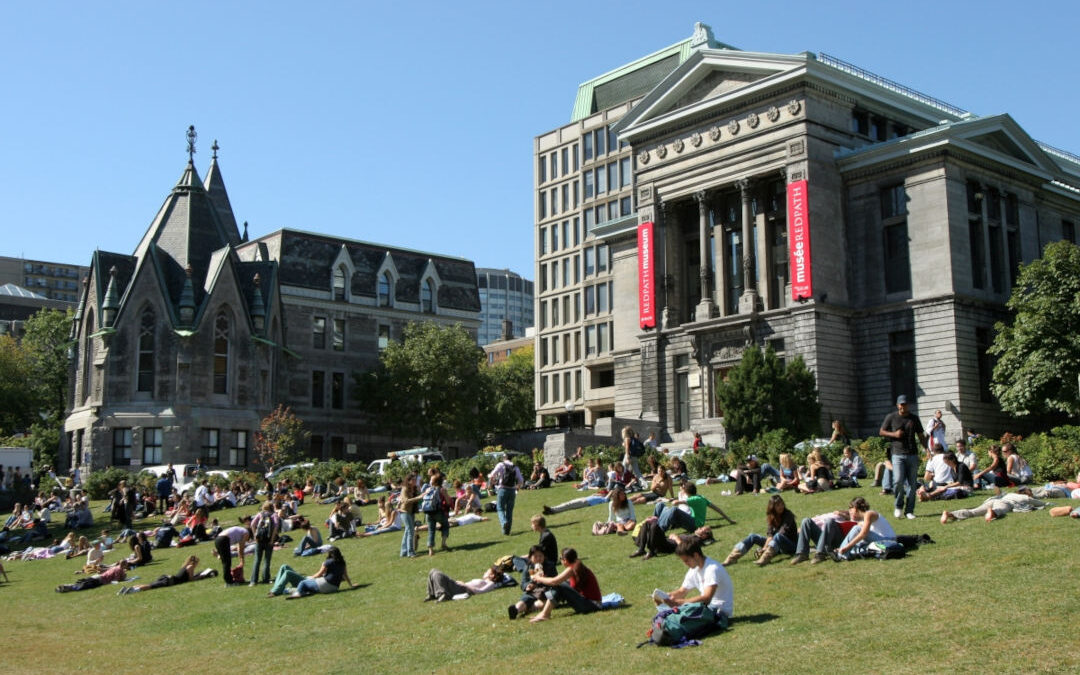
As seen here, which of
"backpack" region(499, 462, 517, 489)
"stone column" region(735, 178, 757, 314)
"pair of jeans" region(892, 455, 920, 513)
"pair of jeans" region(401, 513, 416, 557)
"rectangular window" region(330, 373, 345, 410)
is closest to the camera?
"pair of jeans" region(892, 455, 920, 513)

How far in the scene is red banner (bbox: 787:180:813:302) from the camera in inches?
2194

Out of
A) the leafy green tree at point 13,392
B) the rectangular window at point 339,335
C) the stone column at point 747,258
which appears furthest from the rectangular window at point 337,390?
the stone column at point 747,258

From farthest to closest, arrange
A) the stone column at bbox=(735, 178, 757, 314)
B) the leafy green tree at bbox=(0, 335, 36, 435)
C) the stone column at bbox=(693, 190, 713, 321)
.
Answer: the leafy green tree at bbox=(0, 335, 36, 435) → the stone column at bbox=(693, 190, 713, 321) → the stone column at bbox=(735, 178, 757, 314)

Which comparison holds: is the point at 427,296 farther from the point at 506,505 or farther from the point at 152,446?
the point at 506,505

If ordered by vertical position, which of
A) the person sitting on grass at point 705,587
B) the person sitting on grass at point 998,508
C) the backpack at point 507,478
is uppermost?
the backpack at point 507,478

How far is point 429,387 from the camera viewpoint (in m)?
76.7

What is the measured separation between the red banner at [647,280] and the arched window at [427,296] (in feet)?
90.3

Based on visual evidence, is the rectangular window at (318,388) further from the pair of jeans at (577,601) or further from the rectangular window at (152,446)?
the pair of jeans at (577,601)

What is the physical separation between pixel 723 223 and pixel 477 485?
3089 centimetres

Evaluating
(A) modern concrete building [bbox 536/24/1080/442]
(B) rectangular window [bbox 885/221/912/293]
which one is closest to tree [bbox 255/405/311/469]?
(A) modern concrete building [bbox 536/24/1080/442]

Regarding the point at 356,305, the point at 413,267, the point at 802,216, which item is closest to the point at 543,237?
the point at 413,267

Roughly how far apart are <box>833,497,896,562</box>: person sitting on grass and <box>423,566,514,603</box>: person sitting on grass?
21.8ft

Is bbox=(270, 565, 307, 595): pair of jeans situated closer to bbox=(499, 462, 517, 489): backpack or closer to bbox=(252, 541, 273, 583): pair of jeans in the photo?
bbox=(252, 541, 273, 583): pair of jeans

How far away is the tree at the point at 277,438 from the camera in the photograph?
6725 cm
